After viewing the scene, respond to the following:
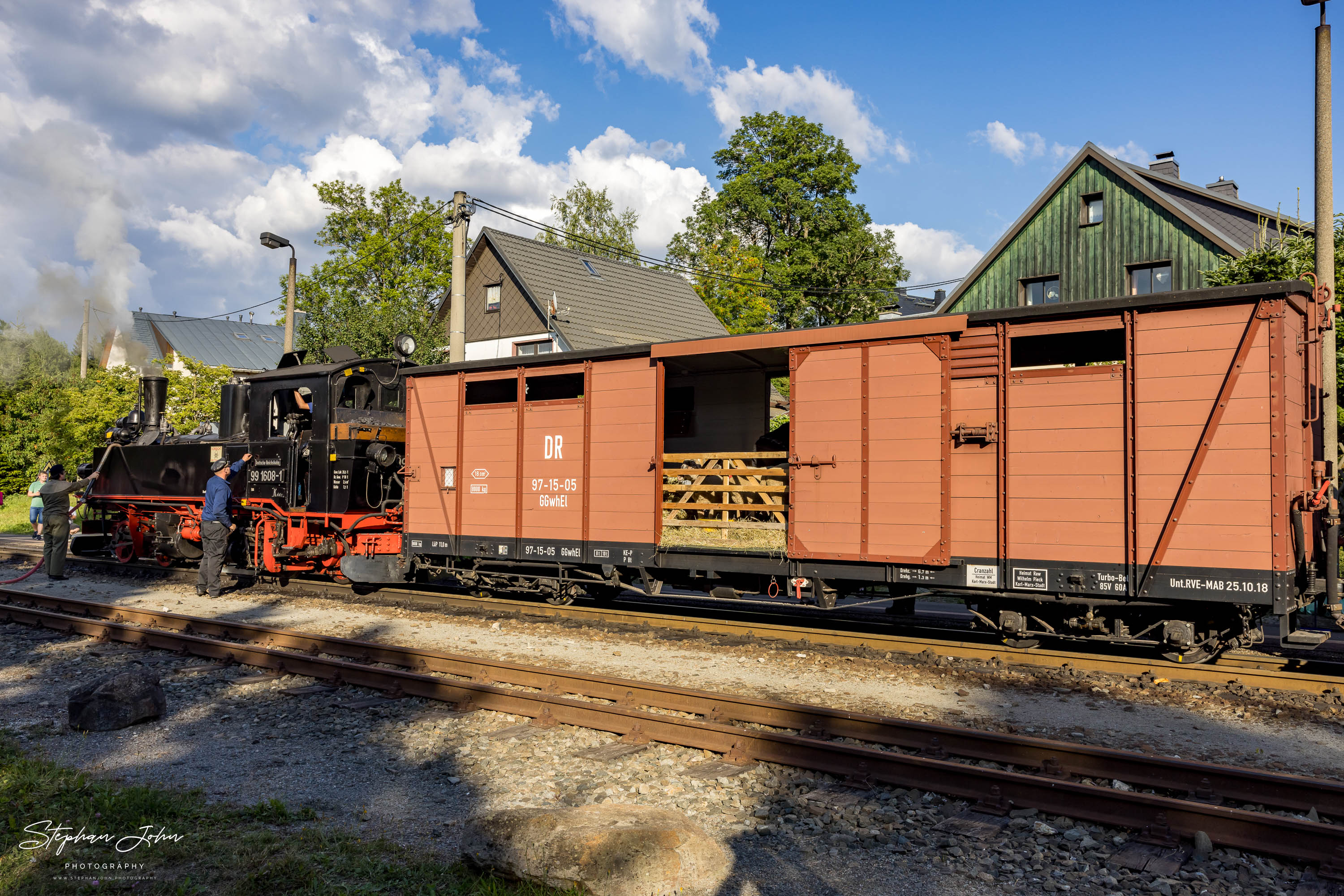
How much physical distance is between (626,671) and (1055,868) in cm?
465

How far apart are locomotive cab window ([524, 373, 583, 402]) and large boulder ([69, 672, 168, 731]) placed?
5631mm

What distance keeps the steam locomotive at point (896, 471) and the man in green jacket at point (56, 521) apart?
4293 millimetres

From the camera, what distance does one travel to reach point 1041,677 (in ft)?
25.4

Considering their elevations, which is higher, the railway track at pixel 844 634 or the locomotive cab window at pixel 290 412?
the locomotive cab window at pixel 290 412

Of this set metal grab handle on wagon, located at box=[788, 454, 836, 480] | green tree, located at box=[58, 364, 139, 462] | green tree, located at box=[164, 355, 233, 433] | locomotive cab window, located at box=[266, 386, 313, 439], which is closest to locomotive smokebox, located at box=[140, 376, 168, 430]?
locomotive cab window, located at box=[266, 386, 313, 439]

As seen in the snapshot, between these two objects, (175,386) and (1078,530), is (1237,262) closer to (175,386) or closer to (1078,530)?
(1078,530)

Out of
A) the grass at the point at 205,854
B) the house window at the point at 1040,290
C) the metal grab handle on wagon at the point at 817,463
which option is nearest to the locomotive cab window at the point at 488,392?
the metal grab handle on wagon at the point at 817,463

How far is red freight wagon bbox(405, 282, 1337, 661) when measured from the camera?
23.3ft

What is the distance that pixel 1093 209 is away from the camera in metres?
24.1

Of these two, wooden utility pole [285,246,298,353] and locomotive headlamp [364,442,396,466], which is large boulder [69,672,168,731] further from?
wooden utility pole [285,246,298,353]

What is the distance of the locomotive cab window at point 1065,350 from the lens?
8.85 meters

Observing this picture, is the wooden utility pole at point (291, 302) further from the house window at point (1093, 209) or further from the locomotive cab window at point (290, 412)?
the house window at point (1093, 209)

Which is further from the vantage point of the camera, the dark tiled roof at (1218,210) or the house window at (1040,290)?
the house window at (1040,290)

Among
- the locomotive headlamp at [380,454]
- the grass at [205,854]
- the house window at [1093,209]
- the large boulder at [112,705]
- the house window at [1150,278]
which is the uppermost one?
the house window at [1093,209]
